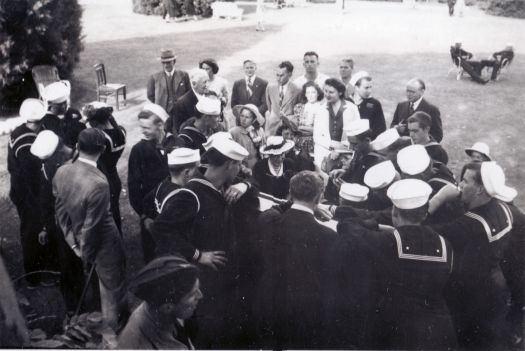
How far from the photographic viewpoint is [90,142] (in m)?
3.53

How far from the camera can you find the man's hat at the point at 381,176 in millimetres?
3896

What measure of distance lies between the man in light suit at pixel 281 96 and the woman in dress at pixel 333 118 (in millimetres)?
839

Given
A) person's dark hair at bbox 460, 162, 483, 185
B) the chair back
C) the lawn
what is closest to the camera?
person's dark hair at bbox 460, 162, 483, 185

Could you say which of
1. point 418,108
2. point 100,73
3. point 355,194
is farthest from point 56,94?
point 100,73

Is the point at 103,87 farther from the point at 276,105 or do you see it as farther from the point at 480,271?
the point at 480,271

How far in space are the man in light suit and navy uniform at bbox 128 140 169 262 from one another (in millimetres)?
2442

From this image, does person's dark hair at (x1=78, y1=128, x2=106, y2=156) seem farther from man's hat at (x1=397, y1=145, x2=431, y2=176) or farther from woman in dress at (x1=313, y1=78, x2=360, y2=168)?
woman in dress at (x1=313, y1=78, x2=360, y2=168)

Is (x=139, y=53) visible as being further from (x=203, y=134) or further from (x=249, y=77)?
(x=203, y=134)

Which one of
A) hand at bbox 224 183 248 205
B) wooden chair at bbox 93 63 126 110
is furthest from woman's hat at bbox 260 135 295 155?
wooden chair at bbox 93 63 126 110

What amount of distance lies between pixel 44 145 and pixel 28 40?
534 centimetres

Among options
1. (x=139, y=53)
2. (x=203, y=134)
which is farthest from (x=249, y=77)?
(x=139, y=53)

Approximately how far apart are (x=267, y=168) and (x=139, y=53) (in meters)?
9.87

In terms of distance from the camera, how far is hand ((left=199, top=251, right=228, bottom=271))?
3.42m

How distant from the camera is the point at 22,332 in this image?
317 cm
